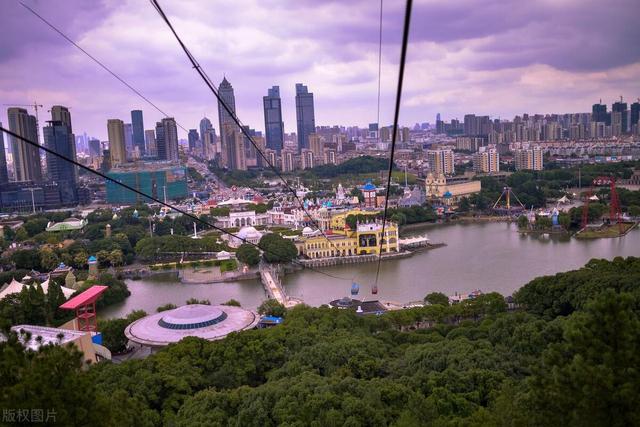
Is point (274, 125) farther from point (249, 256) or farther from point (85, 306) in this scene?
point (85, 306)

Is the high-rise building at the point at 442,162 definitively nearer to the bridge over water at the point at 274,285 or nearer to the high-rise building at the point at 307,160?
the high-rise building at the point at 307,160

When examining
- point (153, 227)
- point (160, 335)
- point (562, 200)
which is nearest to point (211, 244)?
point (153, 227)

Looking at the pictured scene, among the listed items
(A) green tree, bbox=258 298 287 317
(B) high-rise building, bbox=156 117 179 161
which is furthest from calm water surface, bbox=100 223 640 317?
(B) high-rise building, bbox=156 117 179 161

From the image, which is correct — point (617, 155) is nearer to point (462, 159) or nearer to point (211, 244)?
point (462, 159)

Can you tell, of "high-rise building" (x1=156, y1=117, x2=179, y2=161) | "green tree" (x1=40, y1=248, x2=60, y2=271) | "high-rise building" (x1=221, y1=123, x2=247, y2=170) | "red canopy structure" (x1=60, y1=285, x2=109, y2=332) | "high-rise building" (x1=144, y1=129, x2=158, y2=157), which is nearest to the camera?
"red canopy structure" (x1=60, y1=285, x2=109, y2=332)

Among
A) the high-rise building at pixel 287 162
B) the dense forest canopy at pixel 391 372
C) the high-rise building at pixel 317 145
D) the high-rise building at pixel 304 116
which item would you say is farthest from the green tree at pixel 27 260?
the high-rise building at pixel 304 116

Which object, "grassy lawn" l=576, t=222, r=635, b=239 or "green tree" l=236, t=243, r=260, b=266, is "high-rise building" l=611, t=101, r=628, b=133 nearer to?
"grassy lawn" l=576, t=222, r=635, b=239

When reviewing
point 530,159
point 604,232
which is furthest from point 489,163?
point 604,232
